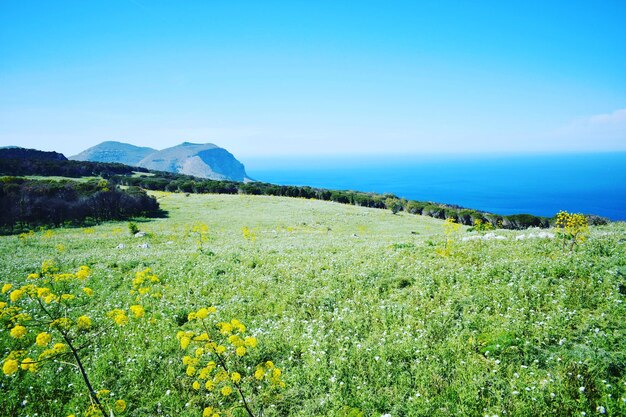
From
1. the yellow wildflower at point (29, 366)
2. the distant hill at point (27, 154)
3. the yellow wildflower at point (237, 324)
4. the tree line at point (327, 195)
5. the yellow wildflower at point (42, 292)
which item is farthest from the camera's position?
the distant hill at point (27, 154)

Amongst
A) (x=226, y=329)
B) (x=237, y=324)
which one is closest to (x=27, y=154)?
(x=237, y=324)

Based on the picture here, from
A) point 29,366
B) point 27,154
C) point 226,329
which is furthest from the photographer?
point 27,154

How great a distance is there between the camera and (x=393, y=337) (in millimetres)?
8656

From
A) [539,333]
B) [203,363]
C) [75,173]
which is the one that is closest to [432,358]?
[539,333]

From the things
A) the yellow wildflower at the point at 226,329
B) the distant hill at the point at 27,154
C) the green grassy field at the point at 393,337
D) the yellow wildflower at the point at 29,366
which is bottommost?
the green grassy field at the point at 393,337

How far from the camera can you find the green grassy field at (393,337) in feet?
21.0

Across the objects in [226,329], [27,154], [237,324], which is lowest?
[237,324]

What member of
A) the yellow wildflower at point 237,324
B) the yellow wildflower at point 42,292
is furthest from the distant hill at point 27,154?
the yellow wildflower at point 237,324

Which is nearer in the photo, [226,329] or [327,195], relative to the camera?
[226,329]

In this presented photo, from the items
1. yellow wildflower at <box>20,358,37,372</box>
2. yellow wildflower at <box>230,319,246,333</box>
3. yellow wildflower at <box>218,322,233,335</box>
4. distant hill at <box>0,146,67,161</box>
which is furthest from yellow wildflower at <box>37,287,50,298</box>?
distant hill at <box>0,146,67,161</box>

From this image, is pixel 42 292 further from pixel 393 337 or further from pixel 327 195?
pixel 327 195

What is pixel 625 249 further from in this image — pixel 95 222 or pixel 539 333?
pixel 95 222

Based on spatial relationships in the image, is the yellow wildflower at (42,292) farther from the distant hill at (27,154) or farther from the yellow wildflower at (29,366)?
the distant hill at (27,154)

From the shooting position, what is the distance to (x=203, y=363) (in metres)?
8.44
